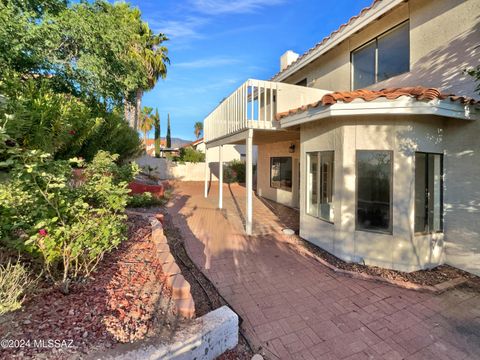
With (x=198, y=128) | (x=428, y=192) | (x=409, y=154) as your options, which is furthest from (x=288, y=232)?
(x=198, y=128)

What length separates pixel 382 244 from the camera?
485 centimetres

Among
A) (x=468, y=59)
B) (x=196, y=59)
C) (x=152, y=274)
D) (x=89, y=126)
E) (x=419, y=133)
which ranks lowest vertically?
(x=152, y=274)

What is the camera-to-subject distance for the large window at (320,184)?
560 cm

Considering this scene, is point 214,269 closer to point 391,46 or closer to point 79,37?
point 79,37

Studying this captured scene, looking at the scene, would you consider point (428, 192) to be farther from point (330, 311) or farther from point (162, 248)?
point (162, 248)

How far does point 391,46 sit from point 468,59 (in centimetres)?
220

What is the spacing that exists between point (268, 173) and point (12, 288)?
1115 cm

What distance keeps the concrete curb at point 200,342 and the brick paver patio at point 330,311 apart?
1.48ft

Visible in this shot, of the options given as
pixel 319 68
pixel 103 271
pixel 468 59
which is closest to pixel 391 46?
pixel 468 59

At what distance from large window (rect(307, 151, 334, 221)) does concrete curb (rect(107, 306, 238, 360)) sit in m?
3.72

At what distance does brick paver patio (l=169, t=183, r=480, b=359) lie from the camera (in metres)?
2.81

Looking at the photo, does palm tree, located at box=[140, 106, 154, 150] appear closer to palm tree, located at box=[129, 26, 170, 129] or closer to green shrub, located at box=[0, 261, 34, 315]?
palm tree, located at box=[129, 26, 170, 129]

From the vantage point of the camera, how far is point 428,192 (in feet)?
16.2

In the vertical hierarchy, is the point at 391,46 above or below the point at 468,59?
above
